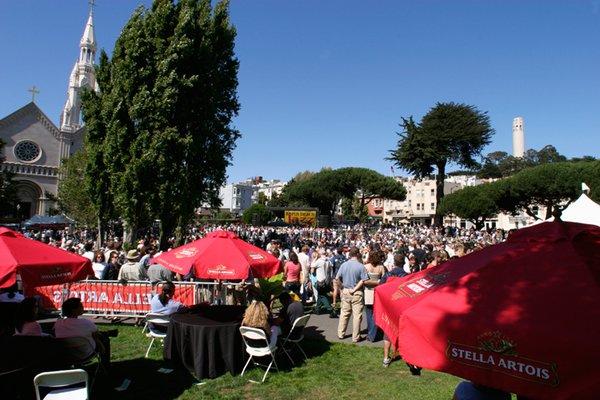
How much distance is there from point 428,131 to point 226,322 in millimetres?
50120

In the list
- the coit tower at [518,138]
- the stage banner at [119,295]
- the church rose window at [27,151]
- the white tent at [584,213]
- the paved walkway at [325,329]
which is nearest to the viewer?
the paved walkway at [325,329]

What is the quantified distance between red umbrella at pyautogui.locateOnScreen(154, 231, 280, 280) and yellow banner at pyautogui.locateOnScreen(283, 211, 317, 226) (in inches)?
1719

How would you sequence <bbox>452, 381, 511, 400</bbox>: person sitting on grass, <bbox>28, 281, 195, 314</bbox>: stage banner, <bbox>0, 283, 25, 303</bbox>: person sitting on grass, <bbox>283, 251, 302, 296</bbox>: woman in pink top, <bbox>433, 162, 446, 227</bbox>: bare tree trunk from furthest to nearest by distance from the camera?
<bbox>433, 162, 446, 227</bbox>: bare tree trunk
<bbox>283, 251, 302, 296</bbox>: woman in pink top
<bbox>28, 281, 195, 314</bbox>: stage banner
<bbox>0, 283, 25, 303</bbox>: person sitting on grass
<bbox>452, 381, 511, 400</bbox>: person sitting on grass

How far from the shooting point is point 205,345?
628cm

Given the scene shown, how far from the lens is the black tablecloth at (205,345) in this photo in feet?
20.4

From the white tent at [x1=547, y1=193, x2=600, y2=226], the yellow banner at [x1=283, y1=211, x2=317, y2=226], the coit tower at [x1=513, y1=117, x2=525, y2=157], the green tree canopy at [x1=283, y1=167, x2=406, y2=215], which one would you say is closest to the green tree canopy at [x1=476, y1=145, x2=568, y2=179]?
the coit tower at [x1=513, y1=117, x2=525, y2=157]

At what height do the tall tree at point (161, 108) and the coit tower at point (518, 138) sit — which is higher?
the coit tower at point (518, 138)

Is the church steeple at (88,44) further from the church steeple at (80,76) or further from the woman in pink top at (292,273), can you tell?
the woman in pink top at (292,273)

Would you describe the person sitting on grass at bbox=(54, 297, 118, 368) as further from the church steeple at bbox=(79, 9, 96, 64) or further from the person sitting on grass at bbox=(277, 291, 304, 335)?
the church steeple at bbox=(79, 9, 96, 64)

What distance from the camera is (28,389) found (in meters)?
4.59

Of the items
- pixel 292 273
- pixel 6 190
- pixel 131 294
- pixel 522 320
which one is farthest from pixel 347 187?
pixel 522 320

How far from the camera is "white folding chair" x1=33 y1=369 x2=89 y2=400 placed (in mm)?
4039

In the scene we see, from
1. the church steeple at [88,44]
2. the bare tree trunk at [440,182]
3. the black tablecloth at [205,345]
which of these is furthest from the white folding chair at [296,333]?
the church steeple at [88,44]

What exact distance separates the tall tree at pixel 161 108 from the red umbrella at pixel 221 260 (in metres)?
11.6
